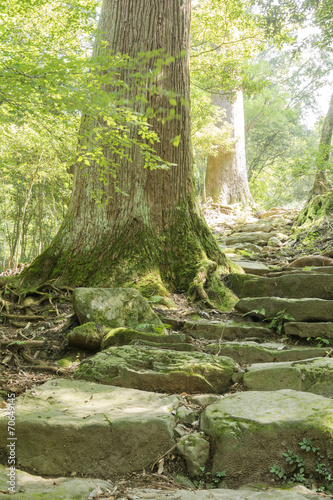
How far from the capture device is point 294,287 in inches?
157

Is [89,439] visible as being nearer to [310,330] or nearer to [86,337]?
[86,337]

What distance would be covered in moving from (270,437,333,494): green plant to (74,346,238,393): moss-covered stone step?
836 millimetres

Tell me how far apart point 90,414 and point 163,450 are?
45 cm

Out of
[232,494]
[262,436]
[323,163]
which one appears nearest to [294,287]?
[262,436]

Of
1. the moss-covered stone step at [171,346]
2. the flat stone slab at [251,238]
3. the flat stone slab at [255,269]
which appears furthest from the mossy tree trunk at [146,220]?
the flat stone slab at [251,238]

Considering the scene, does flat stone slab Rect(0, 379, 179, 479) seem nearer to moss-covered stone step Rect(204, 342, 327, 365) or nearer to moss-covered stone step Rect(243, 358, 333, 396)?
moss-covered stone step Rect(243, 358, 333, 396)

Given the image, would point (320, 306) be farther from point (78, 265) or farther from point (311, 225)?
point (311, 225)

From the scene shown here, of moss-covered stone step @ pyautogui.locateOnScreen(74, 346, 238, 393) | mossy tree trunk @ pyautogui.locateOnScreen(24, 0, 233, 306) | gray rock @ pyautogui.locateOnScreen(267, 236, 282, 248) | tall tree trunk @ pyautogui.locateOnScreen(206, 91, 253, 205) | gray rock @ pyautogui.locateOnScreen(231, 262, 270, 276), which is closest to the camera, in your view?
moss-covered stone step @ pyautogui.locateOnScreen(74, 346, 238, 393)

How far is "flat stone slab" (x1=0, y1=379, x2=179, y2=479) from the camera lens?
73.7 inches

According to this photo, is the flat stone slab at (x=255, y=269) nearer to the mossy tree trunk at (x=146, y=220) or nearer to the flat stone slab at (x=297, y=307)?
the mossy tree trunk at (x=146, y=220)

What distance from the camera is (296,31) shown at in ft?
38.4

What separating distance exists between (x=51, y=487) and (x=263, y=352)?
6.03ft

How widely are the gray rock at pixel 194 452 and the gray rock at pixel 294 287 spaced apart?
2385 millimetres

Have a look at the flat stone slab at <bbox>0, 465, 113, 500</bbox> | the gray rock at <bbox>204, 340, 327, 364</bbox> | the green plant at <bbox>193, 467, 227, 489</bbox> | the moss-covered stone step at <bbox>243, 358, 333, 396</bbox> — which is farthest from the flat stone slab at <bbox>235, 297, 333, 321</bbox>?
the flat stone slab at <bbox>0, 465, 113, 500</bbox>
